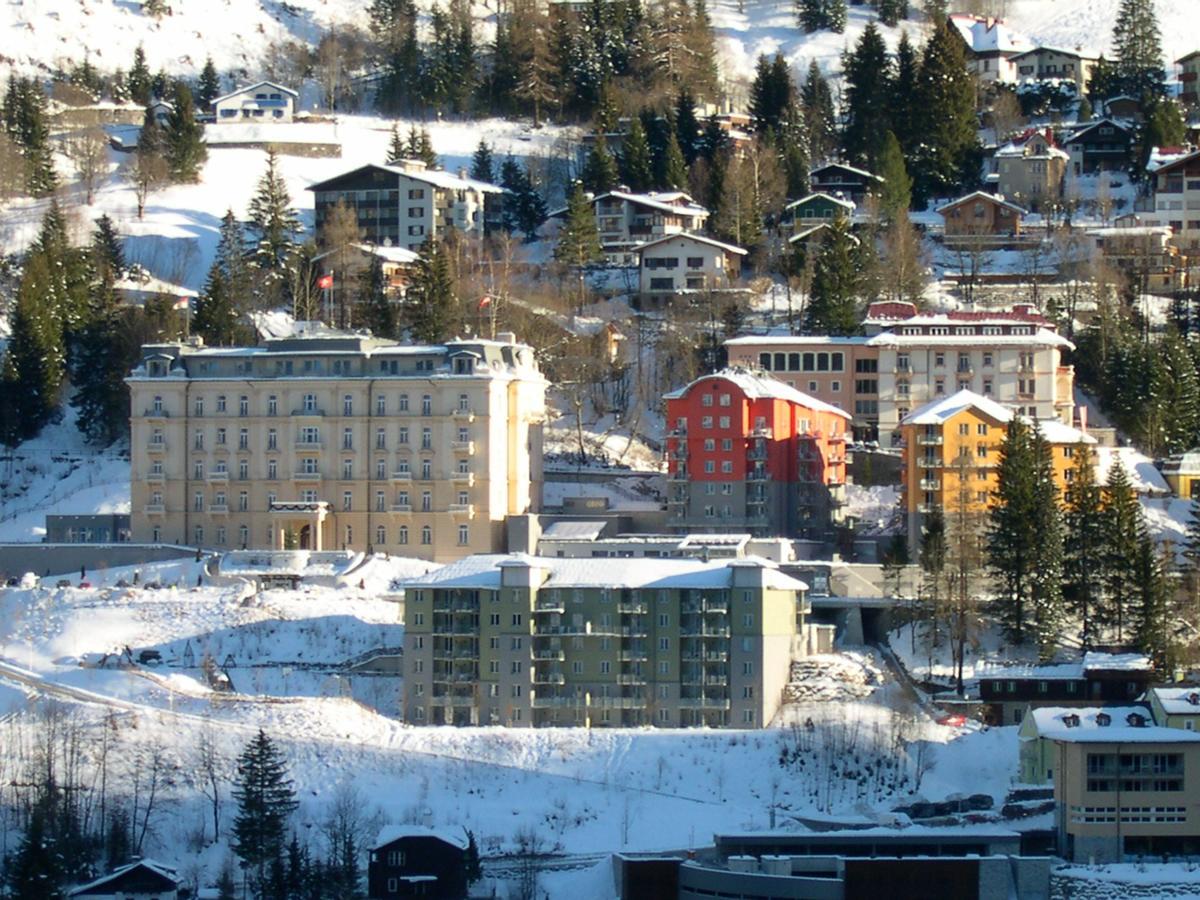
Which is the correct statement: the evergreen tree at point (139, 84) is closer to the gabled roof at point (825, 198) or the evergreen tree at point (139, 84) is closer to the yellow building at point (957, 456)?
the gabled roof at point (825, 198)

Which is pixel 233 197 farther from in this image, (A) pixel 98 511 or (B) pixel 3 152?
(A) pixel 98 511

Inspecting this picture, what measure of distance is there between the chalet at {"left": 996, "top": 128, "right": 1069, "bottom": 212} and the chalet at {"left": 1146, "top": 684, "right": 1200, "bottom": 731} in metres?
47.8

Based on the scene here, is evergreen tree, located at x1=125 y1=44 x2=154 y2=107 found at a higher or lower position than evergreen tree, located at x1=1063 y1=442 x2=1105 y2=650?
higher

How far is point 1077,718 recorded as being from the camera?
75.3 metres

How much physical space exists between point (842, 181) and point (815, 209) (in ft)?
16.1

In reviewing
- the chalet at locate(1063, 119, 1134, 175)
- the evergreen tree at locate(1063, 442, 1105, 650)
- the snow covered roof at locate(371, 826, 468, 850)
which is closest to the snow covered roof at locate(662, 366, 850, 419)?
the evergreen tree at locate(1063, 442, 1105, 650)

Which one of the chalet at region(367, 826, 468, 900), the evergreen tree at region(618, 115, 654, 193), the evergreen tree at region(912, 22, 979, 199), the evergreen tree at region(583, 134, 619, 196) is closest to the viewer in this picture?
the chalet at region(367, 826, 468, 900)

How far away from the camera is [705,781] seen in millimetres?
77188

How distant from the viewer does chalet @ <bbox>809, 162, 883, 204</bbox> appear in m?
121

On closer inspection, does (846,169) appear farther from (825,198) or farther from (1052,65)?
(1052,65)

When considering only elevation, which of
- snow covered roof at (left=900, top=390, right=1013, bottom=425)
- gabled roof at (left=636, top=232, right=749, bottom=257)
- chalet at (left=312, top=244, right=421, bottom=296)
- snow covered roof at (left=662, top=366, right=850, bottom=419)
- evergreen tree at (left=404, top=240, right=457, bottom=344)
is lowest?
snow covered roof at (left=900, top=390, right=1013, bottom=425)

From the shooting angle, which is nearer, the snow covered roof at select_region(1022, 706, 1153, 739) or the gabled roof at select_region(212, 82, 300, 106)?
the snow covered roof at select_region(1022, 706, 1153, 739)

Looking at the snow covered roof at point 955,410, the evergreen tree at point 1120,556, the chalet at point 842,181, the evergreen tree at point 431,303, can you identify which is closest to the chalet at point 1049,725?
the evergreen tree at point 1120,556

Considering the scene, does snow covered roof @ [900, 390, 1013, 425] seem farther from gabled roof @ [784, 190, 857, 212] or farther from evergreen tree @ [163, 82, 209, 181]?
evergreen tree @ [163, 82, 209, 181]
